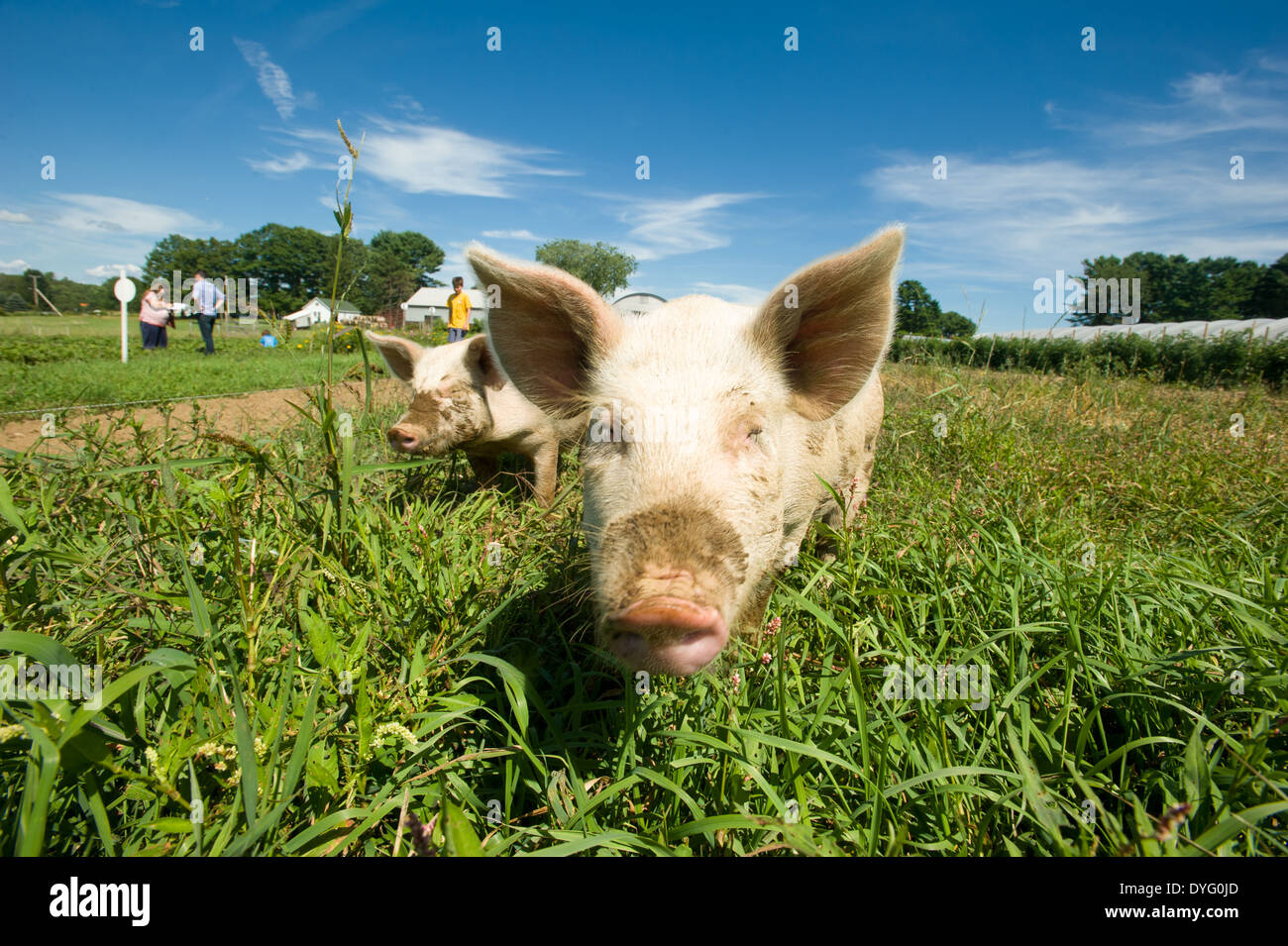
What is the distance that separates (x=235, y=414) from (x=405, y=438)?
172 inches

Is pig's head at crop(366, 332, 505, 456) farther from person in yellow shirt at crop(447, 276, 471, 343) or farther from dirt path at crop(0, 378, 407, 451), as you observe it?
person in yellow shirt at crop(447, 276, 471, 343)

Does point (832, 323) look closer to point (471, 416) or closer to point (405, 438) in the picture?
point (471, 416)

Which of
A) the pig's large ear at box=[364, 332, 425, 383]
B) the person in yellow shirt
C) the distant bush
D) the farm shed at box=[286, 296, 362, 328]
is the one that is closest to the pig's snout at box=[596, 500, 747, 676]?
the farm shed at box=[286, 296, 362, 328]

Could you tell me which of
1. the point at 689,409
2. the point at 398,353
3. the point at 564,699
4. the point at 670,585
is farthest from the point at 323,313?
the point at 670,585

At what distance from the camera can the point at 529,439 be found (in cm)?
616

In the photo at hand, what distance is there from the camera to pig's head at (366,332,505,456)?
562 cm

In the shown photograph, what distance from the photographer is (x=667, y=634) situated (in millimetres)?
1586

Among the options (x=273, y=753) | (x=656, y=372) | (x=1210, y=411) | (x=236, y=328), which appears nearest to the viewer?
(x=273, y=753)

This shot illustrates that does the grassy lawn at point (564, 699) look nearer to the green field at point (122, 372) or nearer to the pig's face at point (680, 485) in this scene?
the pig's face at point (680, 485)

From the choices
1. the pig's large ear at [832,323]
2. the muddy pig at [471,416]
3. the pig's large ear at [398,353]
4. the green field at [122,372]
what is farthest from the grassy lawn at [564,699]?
the pig's large ear at [398,353]

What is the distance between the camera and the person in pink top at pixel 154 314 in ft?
54.4
